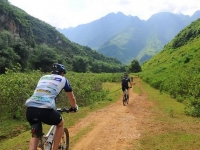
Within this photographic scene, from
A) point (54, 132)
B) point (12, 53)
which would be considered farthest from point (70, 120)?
point (12, 53)

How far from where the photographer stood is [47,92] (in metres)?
5.58

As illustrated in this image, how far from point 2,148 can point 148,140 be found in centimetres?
586

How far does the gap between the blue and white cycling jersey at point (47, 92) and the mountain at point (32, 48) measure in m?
44.4

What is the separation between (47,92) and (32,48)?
81.4 meters

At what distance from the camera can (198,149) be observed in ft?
30.3

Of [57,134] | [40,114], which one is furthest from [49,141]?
[40,114]

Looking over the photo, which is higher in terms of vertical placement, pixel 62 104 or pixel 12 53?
pixel 12 53

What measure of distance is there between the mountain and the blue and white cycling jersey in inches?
1749

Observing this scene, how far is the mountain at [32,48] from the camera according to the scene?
5874 cm

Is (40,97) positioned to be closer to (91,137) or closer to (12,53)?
(91,137)

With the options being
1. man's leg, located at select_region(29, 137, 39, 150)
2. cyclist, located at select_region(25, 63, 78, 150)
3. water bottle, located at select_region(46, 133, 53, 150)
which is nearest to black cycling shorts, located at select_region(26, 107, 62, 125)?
cyclist, located at select_region(25, 63, 78, 150)

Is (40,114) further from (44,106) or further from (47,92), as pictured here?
(47,92)

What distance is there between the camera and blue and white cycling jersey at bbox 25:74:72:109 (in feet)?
17.7

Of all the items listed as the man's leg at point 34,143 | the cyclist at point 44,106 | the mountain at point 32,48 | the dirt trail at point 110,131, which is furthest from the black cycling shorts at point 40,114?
the mountain at point 32,48
